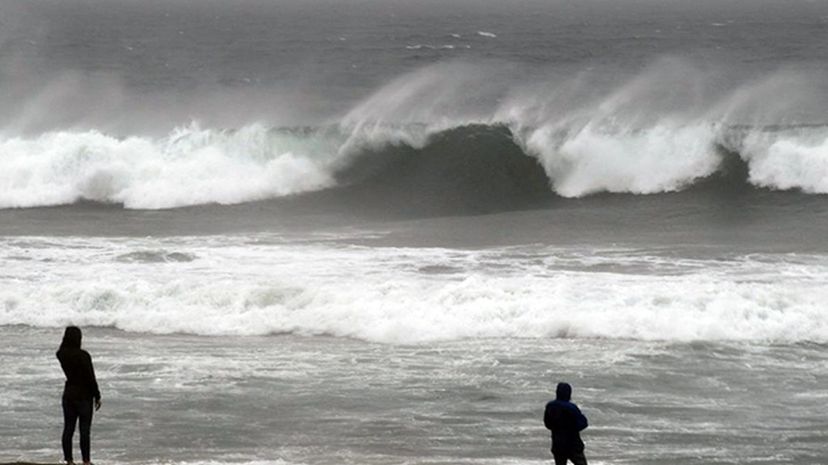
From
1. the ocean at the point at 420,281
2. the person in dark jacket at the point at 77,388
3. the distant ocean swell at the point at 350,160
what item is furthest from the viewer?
the distant ocean swell at the point at 350,160

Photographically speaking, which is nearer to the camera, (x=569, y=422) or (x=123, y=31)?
(x=569, y=422)

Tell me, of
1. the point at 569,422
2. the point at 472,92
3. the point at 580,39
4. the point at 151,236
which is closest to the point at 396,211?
the point at 151,236

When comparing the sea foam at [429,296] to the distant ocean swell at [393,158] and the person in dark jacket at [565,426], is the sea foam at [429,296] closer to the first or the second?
the person in dark jacket at [565,426]

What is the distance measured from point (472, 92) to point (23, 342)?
4060 centimetres

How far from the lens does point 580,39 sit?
92438 mm

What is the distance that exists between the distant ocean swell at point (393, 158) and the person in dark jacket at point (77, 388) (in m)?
19.5

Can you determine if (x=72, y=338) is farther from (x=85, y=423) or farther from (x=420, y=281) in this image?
(x=420, y=281)

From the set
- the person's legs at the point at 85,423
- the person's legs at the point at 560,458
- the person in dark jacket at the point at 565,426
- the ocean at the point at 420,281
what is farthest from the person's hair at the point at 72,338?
the person's legs at the point at 560,458

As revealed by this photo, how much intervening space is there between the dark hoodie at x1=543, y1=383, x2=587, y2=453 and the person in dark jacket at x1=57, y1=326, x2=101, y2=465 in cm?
378

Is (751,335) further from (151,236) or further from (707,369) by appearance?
(151,236)

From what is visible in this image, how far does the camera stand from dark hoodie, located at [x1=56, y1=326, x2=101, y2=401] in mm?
11828

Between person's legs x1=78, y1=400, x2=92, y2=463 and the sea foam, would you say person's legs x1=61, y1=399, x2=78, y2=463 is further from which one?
the sea foam

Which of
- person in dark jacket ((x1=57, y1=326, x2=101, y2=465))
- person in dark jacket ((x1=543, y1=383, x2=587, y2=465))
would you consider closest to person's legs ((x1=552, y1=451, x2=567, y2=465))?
person in dark jacket ((x1=543, y1=383, x2=587, y2=465))

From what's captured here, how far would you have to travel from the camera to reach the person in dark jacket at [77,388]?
11844mm
